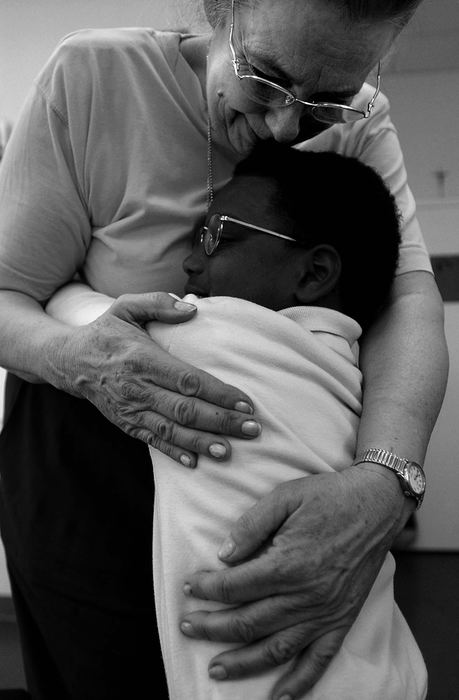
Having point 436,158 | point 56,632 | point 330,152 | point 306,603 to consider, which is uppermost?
point 330,152

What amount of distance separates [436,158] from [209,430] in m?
3.75

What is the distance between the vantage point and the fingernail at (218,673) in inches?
36.1

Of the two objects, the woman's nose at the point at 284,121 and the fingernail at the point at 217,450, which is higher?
the woman's nose at the point at 284,121

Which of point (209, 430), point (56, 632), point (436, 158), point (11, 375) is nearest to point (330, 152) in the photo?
point (209, 430)

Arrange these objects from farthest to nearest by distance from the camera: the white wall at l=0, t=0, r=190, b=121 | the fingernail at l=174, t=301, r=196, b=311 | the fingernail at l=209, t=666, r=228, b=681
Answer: the white wall at l=0, t=0, r=190, b=121, the fingernail at l=174, t=301, r=196, b=311, the fingernail at l=209, t=666, r=228, b=681

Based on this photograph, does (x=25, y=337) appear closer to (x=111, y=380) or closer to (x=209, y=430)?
(x=111, y=380)

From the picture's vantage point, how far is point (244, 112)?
1151 millimetres

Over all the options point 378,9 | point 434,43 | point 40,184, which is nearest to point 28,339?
point 40,184

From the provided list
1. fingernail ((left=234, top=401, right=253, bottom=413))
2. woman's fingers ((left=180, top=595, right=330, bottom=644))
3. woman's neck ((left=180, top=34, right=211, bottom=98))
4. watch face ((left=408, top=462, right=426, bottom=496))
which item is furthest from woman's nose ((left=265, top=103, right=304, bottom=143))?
woman's fingers ((left=180, top=595, right=330, bottom=644))

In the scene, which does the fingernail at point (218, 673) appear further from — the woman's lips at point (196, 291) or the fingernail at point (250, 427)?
the woman's lips at point (196, 291)

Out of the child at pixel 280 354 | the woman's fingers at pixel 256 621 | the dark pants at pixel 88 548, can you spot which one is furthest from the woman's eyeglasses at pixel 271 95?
the woman's fingers at pixel 256 621

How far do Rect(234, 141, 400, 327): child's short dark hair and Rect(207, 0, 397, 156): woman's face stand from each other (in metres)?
0.06

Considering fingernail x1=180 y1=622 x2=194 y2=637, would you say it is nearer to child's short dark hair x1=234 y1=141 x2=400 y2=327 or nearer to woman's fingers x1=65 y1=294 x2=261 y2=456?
woman's fingers x1=65 y1=294 x2=261 y2=456

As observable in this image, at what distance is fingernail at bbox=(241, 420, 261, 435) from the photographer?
964mm
